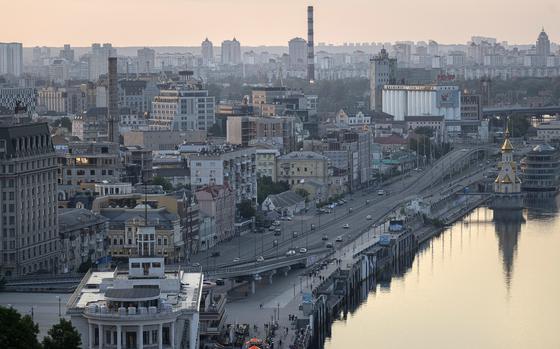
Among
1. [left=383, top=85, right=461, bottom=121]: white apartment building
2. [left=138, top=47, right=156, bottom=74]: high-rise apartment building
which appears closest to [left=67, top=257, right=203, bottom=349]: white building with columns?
[left=383, top=85, right=461, bottom=121]: white apartment building

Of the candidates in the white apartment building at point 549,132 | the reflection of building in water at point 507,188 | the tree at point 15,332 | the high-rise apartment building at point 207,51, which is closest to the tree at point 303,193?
the reflection of building in water at point 507,188

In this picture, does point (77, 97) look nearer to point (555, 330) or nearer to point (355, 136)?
point (355, 136)

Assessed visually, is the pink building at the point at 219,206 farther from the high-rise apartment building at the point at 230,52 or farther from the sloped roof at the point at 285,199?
the high-rise apartment building at the point at 230,52

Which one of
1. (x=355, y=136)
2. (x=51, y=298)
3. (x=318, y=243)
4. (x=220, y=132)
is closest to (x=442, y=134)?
(x=220, y=132)

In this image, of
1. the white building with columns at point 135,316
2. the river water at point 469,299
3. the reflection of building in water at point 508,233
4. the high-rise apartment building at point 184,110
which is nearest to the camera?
the white building with columns at point 135,316

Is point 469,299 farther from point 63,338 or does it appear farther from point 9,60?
point 9,60

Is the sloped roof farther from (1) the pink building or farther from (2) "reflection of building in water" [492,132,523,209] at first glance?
(2) "reflection of building in water" [492,132,523,209]
